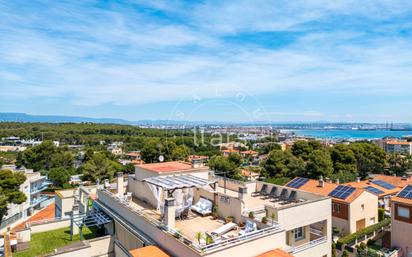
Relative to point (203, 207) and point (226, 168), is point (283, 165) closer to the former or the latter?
point (226, 168)

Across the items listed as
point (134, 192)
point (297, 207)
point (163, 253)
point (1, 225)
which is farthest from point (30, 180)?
point (297, 207)

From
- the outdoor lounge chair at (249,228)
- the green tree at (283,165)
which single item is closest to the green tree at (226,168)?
the green tree at (283,165)

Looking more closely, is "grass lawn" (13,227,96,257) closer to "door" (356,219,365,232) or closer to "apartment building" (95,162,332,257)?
"apartment building" (95,162,332,257)

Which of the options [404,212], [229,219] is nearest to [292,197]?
[229,219]

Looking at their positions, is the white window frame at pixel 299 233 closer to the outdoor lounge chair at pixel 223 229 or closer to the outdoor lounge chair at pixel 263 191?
the outdoor lounge chair at pixel 223 229

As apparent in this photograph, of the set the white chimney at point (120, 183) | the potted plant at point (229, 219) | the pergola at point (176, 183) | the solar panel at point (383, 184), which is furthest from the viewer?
the solar panel at point (383, 184)

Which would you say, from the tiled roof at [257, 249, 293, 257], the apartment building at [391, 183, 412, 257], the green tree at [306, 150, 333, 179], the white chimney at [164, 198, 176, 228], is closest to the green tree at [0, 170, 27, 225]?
the white chimney at [164, 198, 176, 228]
